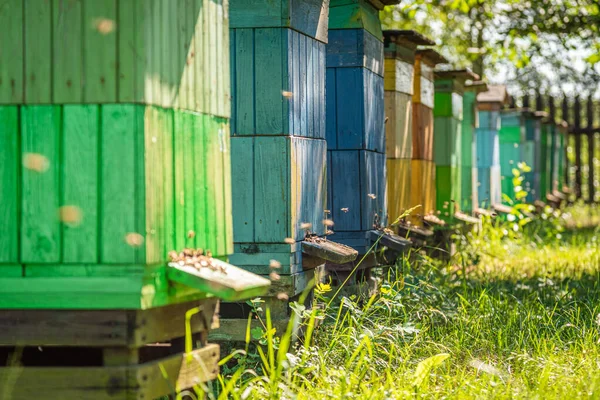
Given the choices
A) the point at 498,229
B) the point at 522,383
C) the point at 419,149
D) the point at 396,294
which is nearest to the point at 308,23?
the point at 396,294

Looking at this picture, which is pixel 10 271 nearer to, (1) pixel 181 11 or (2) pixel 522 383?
(1) pixel 181 11

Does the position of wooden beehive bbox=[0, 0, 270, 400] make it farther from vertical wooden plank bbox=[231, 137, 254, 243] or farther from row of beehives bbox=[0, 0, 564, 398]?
vertical wooden plank bbox=[231, 137, 254, 243]

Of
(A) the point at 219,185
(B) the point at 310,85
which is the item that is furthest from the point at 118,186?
(B) the point at 310,85

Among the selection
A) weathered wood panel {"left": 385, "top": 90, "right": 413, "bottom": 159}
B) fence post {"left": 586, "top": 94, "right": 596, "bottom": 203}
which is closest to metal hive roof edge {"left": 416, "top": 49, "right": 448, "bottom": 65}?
weathered wood panel {"left": 385, "top": 90, "right": 413, "bottom": 159}

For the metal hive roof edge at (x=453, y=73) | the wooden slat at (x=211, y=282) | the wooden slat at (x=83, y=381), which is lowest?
the wooden slat at (x=83, y=381)

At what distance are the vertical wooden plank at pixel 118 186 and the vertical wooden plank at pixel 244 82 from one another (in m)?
1.88

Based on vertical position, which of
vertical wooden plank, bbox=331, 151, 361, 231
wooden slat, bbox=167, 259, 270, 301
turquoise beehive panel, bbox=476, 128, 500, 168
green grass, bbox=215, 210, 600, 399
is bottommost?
green grass, bbox=215, 210, 600, 399

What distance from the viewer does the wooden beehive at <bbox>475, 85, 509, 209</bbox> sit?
43.5 ft

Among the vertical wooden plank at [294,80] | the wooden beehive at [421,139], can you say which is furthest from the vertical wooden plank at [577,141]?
the vertical wooden plank at [294,80]

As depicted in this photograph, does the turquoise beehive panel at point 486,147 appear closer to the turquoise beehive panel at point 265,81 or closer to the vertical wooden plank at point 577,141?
the vertical wooden plank at point 577,141

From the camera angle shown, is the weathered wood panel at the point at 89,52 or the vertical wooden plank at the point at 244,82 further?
the vertical wooden plank at the point at 244,82

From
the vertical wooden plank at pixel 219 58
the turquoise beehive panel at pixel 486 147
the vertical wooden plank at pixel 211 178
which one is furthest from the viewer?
the turquoise beehive panel at pixel 486 147

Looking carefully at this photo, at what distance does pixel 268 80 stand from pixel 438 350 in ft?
6.23

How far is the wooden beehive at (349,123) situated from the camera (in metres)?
7.36
